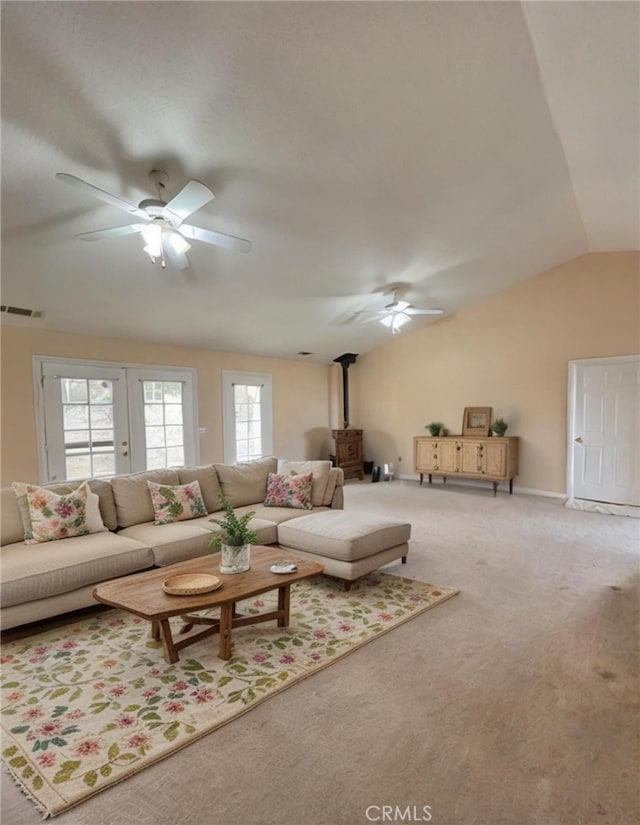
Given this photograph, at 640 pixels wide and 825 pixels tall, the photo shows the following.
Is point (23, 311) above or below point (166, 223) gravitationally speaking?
below

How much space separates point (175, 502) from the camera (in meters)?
3.72

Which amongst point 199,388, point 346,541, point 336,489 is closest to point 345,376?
point 199,388

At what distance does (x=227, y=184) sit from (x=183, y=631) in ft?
9.89

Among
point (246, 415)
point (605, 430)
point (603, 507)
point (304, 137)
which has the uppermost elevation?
point (304, 137)

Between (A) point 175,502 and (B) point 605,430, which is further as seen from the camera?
(B) point 605,430

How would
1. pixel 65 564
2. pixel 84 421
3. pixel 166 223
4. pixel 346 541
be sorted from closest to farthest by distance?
pixel 65 564 → pixel 166 223 → pixel 346 541 → pixel 84 421

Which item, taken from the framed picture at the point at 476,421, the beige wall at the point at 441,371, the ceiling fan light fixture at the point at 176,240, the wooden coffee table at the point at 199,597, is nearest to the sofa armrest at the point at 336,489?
the wooden coffee table at the point at 199,597

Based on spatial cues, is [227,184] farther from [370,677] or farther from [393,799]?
[393,799]

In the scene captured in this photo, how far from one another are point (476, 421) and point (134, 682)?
6.06 m

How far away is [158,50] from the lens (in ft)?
7.13

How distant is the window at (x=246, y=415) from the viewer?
693 cm

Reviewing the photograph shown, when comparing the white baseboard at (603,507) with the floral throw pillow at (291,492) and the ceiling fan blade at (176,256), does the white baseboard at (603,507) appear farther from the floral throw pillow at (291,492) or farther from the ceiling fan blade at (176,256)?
the ceiling fan blade at (176,256)

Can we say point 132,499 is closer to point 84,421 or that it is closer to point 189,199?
point 84,421

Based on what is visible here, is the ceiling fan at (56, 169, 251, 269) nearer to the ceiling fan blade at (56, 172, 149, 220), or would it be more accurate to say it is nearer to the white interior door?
the ceiling fan blade at (56, 172, 149, 220)
